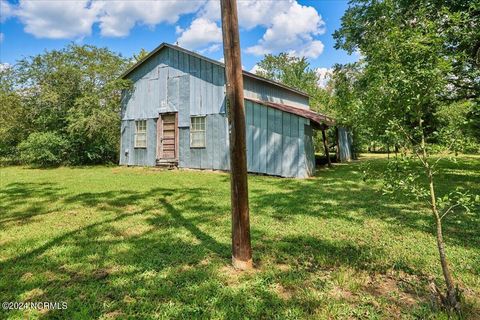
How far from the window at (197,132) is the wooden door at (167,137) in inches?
41.7

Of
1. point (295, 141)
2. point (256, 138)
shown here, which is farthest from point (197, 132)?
point (295, 141)

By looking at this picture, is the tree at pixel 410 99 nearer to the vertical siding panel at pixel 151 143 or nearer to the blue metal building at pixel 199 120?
the blue metal building at pixel 199 120

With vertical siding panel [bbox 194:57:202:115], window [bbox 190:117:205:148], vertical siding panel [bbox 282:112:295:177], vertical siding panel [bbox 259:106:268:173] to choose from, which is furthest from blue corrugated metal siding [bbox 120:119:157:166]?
vertical siding panel [bbox 282:112:295:177]

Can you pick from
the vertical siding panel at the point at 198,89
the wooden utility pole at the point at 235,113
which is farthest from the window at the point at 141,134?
the wooden utility pole at the point at 235,113

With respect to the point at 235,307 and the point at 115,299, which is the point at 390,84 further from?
the point at 115,299

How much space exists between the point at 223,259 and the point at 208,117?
33.6ft

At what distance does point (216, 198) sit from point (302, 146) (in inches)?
193

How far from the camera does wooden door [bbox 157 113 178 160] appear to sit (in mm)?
14758

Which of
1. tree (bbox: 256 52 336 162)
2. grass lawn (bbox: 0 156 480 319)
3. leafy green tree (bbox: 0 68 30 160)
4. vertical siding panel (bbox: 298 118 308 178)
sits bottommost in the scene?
grass lawn (bbox: 0 156 480 319)

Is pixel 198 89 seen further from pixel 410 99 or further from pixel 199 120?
pixel 410 99

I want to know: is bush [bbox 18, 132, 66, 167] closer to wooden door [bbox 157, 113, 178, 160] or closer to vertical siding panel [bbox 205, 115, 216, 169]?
wooden door [bbox 157, 113, 178, 160]

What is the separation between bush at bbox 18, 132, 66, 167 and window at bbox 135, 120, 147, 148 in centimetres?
392

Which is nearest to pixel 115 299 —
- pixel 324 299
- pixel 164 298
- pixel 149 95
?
pixel 164 298

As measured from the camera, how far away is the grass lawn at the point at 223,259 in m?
2.81
